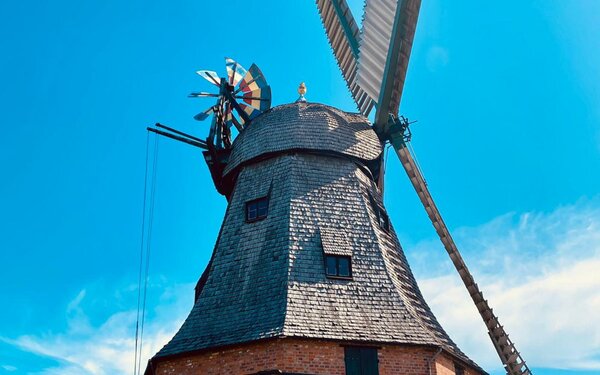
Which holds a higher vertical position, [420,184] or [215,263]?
[420,184]

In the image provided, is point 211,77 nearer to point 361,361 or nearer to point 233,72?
point 233,72

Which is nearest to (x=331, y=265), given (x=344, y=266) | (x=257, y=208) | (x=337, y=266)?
(x=337, y=266)

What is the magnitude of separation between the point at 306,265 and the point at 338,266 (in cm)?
77

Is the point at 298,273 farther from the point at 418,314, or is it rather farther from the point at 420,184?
the point at 420,184

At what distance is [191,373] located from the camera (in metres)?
14.4

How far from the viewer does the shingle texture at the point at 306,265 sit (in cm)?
1425

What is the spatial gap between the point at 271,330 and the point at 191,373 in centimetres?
213

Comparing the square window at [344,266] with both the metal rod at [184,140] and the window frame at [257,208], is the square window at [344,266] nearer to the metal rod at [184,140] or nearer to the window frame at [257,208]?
the window frame at [257,208]

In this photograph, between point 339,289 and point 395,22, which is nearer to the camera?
point 339,289

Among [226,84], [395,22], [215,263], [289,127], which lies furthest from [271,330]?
[226,84]

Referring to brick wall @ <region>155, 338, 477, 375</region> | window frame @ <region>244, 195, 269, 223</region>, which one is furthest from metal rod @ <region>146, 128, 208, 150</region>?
brick wall @ <region>155, 338, 477, 375</region>

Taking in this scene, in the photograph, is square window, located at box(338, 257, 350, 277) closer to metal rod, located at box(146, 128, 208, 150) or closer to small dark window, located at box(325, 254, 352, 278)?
small dark window, located at box(325, 254, 352, 278)

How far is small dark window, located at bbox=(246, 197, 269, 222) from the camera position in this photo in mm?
16938

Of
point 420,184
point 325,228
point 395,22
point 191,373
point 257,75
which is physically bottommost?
point 191,373
